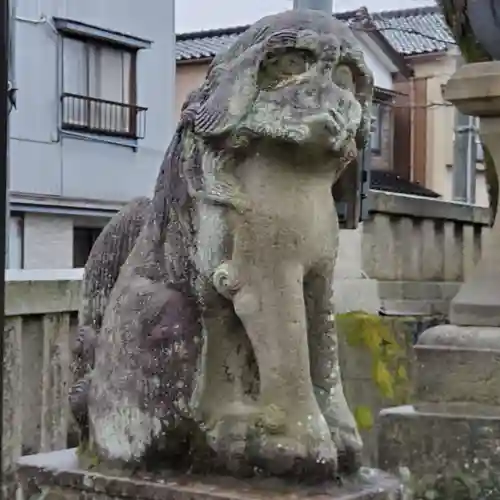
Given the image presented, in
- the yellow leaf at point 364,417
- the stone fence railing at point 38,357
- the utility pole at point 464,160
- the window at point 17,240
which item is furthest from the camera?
the window at point 17,240

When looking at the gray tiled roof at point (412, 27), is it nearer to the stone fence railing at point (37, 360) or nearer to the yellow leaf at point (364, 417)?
the yellow leaf at point (364, 417)

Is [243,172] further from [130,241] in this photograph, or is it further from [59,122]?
[59,122]

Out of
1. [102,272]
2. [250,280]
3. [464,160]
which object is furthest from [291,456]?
[464,160]

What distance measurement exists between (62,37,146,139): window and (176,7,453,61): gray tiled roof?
292 centimetres

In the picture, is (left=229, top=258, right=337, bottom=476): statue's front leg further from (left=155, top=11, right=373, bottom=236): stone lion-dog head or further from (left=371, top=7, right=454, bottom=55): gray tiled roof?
(left=371, top=7, right=454, bottom=55): gray tiled roof

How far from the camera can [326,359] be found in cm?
210

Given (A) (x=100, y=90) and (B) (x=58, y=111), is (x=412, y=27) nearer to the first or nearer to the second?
(A) (x=100, y=90)

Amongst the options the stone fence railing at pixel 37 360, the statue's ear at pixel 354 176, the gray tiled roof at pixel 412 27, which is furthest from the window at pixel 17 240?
the statue's ear at pixel 354 176

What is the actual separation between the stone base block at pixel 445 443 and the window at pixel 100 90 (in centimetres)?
1010

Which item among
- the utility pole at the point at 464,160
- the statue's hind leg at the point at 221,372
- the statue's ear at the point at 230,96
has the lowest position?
the statue's hind leg at the point at 221,372

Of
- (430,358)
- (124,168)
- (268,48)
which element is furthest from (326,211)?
(124,168)

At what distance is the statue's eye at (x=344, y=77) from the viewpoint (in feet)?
6.53

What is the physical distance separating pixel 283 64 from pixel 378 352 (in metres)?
2.57

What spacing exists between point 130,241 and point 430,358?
1483mm
